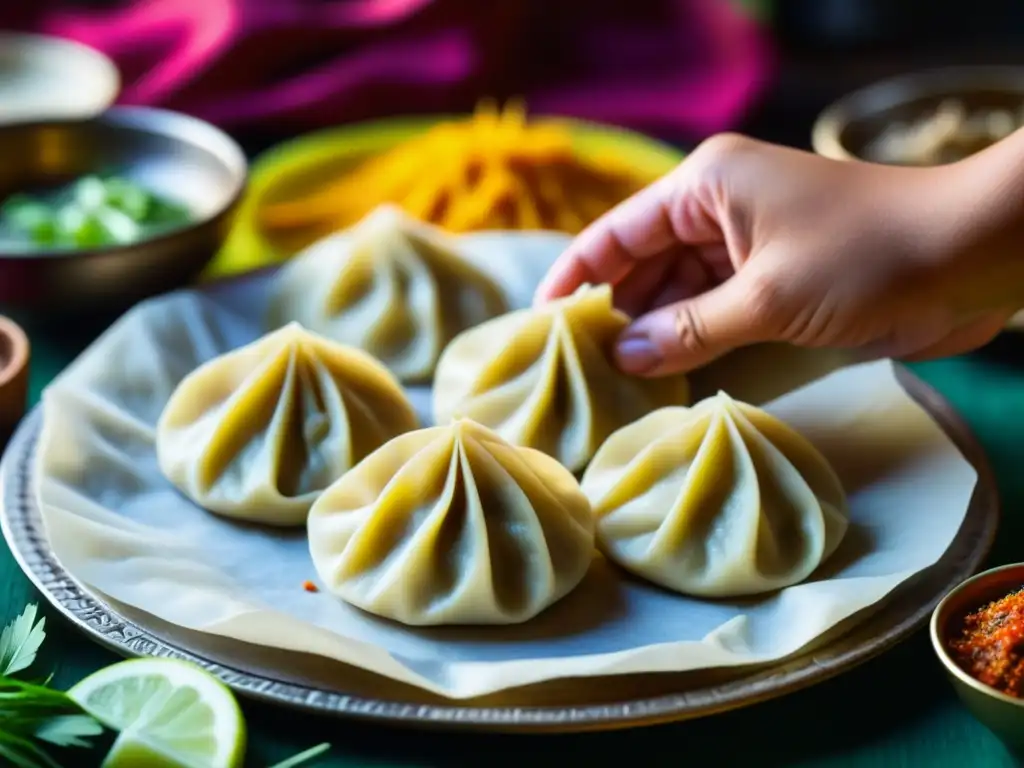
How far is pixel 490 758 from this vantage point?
1.67m

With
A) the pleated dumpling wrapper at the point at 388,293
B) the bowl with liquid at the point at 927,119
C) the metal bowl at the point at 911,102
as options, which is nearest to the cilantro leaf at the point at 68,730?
the pleated dumpling wrapper at the point at 388,293

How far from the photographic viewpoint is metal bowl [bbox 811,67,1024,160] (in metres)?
3.03

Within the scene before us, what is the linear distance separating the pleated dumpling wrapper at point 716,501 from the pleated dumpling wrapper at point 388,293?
0.58m

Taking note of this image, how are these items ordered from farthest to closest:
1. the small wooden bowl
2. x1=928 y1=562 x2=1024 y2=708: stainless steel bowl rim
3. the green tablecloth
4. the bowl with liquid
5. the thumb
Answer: the bowl with liquid → the small wooden bowl → the thumb → the green tablecloth → x1=928 y1=562 x2=1024 y2=708: stainless steel bowl rim

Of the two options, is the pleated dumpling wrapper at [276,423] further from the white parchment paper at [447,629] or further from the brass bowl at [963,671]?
the brass bowl at [963,671]

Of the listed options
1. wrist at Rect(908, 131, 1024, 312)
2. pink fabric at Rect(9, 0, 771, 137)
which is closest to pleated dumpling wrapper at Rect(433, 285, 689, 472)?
wrist at Rect(908, 131, 1024, 312)

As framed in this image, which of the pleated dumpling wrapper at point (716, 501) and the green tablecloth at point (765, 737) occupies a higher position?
the pleated dumpling wrapper at point (716, 501)

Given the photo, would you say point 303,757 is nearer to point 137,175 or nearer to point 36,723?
point 36,723

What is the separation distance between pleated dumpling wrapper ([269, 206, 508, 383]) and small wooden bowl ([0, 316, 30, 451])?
1.54ft

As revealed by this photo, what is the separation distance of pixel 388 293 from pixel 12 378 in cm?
69

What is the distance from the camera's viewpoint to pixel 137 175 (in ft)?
10.1

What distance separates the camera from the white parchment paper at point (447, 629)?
173cm

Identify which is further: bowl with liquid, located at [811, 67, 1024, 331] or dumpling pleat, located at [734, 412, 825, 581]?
bowl with liquid, located at [811, 67, 1024, 331]

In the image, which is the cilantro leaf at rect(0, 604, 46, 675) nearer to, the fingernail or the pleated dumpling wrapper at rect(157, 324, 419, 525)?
the pleated dumpling wrapper at rect(157, 324, 419, 525)
